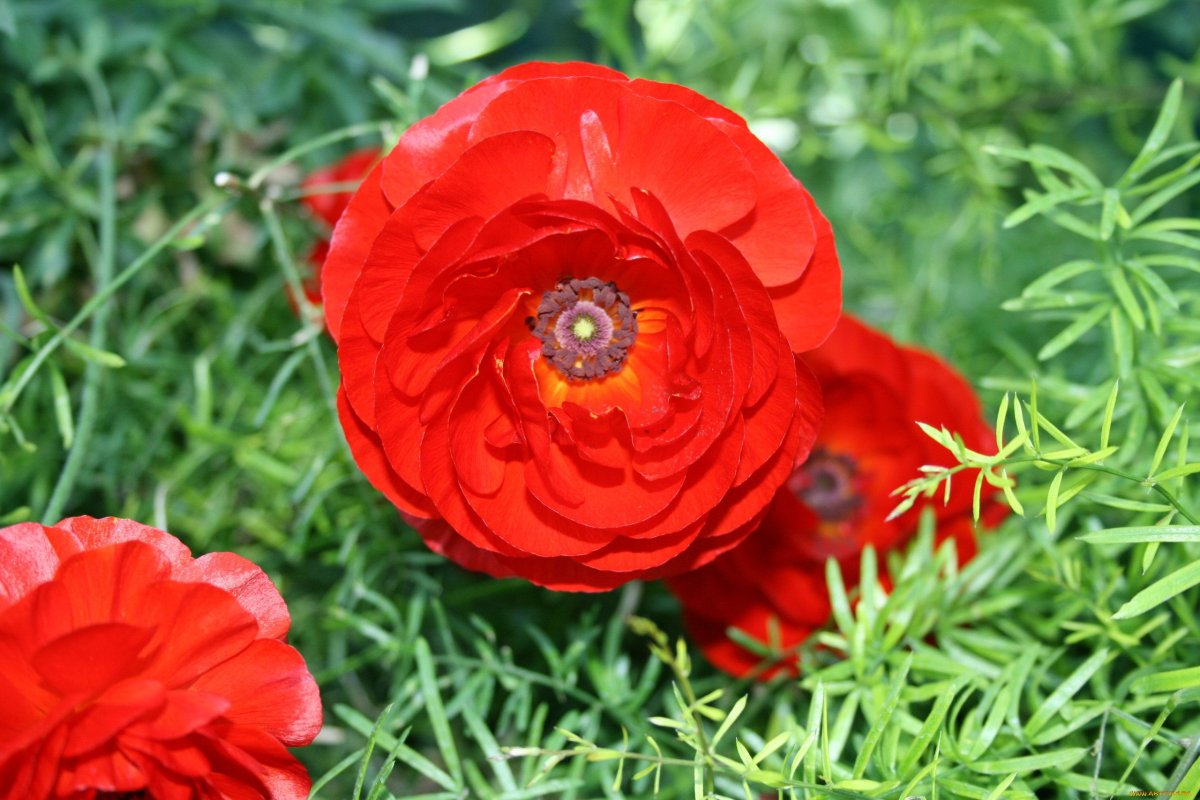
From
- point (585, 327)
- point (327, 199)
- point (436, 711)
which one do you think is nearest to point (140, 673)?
point (436, 711)

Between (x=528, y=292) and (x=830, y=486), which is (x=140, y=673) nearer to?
(x=528, y=292)

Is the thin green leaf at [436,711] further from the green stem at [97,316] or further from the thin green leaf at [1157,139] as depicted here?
the thin green leaf at [1157,139]

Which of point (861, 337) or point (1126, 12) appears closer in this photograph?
point (861, 337)

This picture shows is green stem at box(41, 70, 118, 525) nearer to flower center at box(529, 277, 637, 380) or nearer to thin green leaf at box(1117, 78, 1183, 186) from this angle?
flower center at box(529, 277, 637, 380)

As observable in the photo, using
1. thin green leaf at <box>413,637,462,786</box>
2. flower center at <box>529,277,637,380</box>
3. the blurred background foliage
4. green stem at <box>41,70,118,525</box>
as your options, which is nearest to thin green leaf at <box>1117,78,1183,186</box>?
the blurred background foliage

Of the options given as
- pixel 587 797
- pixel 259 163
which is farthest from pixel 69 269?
pixel 587 797

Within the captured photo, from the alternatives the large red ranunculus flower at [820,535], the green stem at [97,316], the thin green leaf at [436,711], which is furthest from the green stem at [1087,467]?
the green stem at [97,316]

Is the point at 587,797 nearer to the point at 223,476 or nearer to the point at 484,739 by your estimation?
the point at 484,739
